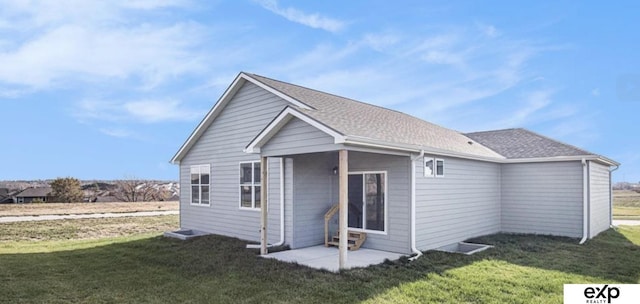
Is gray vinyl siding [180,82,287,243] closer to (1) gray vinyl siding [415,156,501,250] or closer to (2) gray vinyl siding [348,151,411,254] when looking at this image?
(2) gray vinyl siding [348,151,411,254]

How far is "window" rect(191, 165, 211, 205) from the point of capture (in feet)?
41.0

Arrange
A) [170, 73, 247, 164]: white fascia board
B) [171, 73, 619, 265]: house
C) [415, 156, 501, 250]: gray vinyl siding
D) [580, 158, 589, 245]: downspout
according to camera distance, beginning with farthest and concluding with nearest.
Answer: [170, 73, 247, 164]: white fascia board → [580, 158, 589, 245]: downspout → [415, 156, 501, 250]: gray vinyl siding → [171, 73, 619, 265]: house

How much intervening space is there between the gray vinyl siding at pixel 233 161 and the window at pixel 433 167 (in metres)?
3.80

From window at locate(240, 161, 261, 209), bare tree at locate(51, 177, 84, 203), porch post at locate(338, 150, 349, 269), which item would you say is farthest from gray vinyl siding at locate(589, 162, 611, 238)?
bare tree at locate(51, 177, 84, 203)

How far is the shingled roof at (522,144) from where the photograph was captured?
11.9m

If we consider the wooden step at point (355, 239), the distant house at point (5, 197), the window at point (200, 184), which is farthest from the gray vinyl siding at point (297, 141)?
the distant house at point (5, 197)

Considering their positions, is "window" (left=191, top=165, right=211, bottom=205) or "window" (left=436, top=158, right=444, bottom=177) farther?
"window" (left=191, top=165, right=211, bottom=205)

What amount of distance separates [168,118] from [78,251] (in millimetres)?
11649

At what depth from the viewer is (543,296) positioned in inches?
218

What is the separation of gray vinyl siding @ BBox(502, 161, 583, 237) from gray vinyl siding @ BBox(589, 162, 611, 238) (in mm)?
466

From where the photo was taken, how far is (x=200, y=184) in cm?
1277

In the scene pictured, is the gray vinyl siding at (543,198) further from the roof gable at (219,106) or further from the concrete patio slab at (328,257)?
the roof gable at (219,106)

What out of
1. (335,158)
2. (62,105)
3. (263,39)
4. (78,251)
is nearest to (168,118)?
(62,105)

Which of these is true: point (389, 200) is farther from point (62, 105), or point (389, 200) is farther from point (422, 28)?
point (62, 105)
